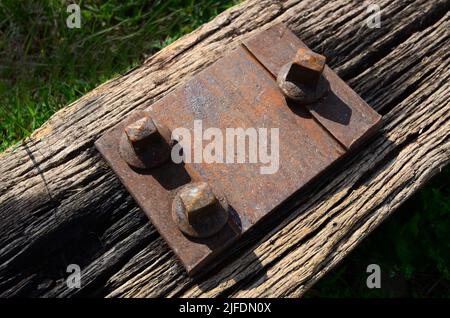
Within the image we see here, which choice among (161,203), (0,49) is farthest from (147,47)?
(161,203)

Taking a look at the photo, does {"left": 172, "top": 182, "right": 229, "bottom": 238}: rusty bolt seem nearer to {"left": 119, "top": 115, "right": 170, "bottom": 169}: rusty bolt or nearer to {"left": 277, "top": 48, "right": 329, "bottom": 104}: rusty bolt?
{"left": 119, "top": 115, "right": 170, "bottom": 169}: rusty bolt

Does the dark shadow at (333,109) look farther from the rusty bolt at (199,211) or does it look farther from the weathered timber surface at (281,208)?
the rusty bolt at (199,211)

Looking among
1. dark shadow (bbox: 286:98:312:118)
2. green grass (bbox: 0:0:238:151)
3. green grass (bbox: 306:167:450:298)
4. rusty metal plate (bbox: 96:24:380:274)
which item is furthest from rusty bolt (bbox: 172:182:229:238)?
green grass (bbox: 0:0:238:151)

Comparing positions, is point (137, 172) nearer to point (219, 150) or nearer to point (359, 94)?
point (219, 150)

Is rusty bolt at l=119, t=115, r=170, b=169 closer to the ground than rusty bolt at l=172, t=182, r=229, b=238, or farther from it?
farther from it

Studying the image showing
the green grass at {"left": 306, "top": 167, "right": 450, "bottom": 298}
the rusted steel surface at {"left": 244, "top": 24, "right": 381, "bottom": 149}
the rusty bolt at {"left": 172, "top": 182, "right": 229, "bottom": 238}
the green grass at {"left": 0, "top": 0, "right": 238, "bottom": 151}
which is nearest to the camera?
the rusty bolt at {"left": 172, "top": 182, "right": 229, "bottom": 238}

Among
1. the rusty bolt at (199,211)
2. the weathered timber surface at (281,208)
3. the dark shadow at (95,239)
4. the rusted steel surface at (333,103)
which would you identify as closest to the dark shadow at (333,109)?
the rusted steel surface at (333,103)

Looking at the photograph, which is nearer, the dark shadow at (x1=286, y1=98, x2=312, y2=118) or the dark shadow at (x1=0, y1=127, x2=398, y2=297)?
the dark shadow at (x1=0, y1=127, x2=398, y2=297)
